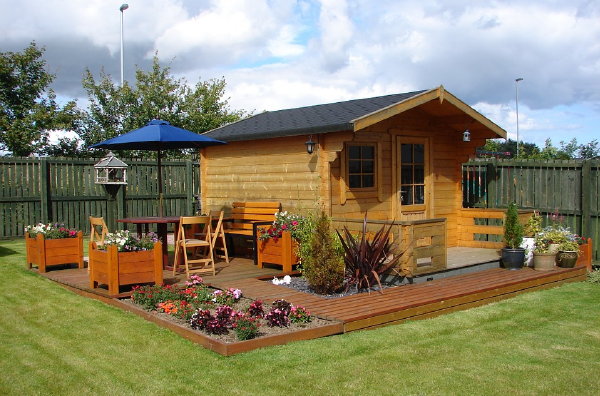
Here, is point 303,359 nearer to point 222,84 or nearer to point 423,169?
point 423,169

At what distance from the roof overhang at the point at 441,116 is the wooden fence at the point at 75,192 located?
6.11 meters

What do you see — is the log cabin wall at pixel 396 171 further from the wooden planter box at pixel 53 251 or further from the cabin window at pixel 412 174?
the wooden planter box at pixel 53 251

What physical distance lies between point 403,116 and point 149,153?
13.5 metres

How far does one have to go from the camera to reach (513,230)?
29.2 ft

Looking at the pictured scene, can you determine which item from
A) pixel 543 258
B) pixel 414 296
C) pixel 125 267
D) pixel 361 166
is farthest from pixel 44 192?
pixel 543 258

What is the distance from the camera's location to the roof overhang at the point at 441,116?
27.2 feet

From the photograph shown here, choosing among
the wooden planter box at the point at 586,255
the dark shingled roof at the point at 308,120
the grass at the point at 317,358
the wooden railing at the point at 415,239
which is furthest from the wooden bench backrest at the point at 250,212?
the wooden planter box at the point at 586,255

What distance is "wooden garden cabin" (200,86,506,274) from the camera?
881cm

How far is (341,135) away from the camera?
8500 mm

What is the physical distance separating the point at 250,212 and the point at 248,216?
0.08 metres

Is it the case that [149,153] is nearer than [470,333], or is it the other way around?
[470,333]

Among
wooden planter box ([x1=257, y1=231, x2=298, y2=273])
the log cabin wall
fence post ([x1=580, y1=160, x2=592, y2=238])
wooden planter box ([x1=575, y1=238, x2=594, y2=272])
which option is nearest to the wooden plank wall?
the log cabin wall

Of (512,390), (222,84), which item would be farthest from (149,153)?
(512,390)

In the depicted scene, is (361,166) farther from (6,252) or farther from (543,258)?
(6,252)
